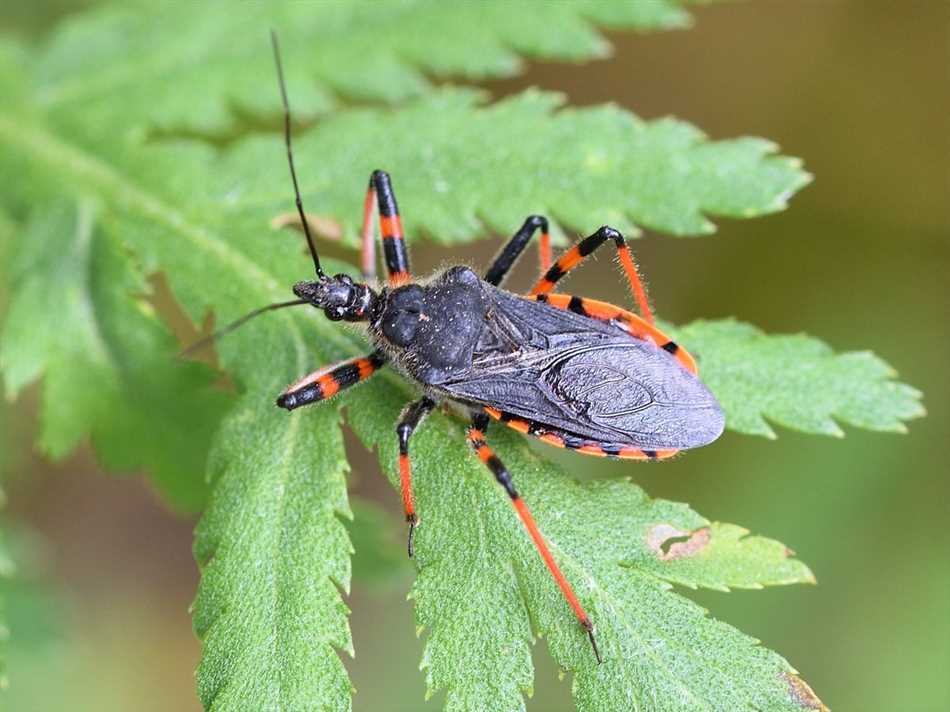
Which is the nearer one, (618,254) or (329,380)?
(329,380)

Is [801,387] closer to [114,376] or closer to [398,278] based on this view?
[398,278]

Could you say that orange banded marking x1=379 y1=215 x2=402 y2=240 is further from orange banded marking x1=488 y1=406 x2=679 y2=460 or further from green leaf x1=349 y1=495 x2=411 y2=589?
green leaf x1=349 y1=495 x2=411 y2=589

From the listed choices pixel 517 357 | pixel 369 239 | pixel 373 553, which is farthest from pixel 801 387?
pixel 373 553

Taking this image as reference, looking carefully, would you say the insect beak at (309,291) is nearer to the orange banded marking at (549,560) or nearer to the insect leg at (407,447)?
the insect leg at (407,447)

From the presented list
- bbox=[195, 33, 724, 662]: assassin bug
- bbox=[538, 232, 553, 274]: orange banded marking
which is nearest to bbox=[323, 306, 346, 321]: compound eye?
bbox=[195, 33, 724, 662]: assassin bug

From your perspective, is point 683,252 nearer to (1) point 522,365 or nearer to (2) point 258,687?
(1) point 522,365

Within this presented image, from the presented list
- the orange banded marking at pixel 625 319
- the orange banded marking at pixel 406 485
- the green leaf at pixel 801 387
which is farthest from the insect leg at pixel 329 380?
the green leaf at pixel 801 387
